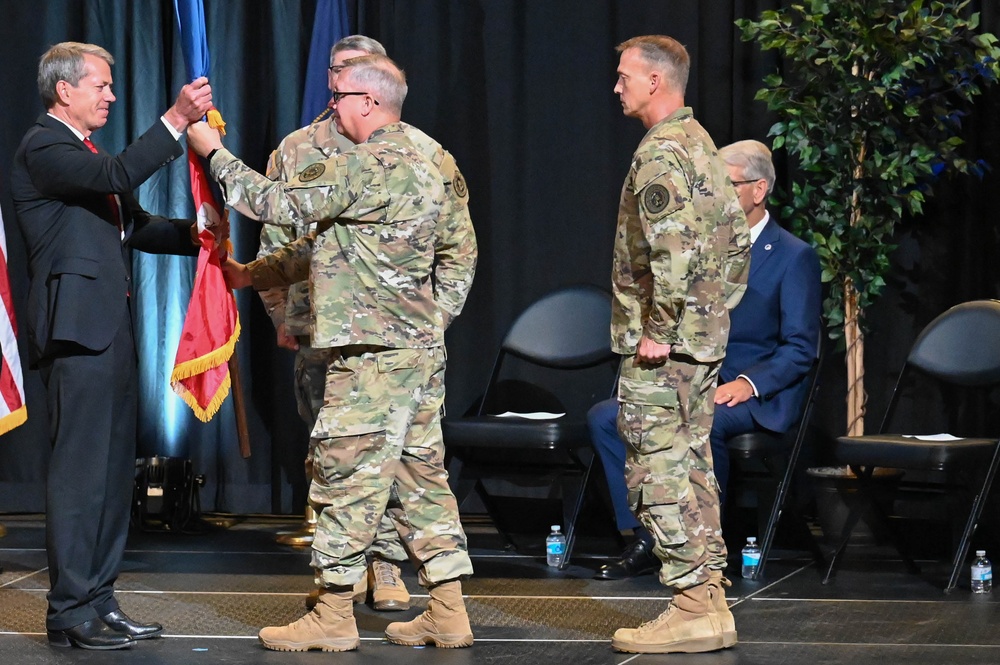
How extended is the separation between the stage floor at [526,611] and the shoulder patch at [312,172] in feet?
4.25

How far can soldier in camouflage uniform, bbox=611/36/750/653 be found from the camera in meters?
3.63

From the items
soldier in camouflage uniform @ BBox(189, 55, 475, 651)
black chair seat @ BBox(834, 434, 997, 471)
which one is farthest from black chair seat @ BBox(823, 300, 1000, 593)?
soldier in camouflage uniform @ BBox(189, 55, 475, 651)

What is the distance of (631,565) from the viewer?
4.81 metres

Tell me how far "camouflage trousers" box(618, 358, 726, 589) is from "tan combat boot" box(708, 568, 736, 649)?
76 millimetres

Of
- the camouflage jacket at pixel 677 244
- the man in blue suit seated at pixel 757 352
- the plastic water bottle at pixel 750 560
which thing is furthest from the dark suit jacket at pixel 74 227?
the plastic water bottle at pixel 750 560

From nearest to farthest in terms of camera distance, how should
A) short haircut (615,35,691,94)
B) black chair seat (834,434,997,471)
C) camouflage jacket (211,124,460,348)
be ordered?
camouflage jacket (211,124,460,348) < short haircut (615,35,691,94) < black chair seat (834,434,997,471)

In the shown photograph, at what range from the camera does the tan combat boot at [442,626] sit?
3736mm

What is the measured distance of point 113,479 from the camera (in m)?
3.78

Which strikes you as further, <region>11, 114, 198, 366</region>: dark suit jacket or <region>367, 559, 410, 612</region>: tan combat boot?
<region>367, 559, 410, 612</region>: tan combat boot

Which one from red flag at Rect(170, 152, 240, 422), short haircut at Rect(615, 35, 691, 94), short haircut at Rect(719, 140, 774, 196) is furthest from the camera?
short haircut at Rect(719, 140, 774, 196)

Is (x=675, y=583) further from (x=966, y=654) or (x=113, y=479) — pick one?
(x=113, y=479)

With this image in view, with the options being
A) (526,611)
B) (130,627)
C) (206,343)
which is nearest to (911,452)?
(526,611)

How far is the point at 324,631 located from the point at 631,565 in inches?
59.6

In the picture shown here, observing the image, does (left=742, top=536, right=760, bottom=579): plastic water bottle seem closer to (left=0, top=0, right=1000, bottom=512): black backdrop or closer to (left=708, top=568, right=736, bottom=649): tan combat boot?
(left=708, top=568, right=736, bottom=649): tan combat boot
